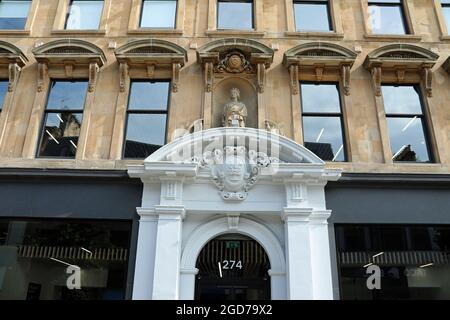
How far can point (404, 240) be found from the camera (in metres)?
8.66

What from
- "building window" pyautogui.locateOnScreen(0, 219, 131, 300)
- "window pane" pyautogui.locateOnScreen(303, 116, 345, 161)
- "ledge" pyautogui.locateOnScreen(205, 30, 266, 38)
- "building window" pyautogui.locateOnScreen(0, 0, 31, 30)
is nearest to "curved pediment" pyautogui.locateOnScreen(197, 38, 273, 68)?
"ledge" pyautogui.locateOnScreen(205, 30, 266, 38)

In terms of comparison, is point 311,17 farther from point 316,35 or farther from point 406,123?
point 406,123

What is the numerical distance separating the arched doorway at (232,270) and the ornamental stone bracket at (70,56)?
502 centimetres

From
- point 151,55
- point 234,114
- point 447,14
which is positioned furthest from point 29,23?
point 447,14

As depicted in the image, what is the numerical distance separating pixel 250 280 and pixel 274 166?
2448mm

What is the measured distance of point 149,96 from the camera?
33.6 ft

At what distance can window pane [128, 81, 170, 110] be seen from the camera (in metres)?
10.1

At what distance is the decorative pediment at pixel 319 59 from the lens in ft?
32.8

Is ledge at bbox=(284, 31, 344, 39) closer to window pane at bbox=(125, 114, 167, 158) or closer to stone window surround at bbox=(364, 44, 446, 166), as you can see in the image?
stone window surround at bbox=(364, 44, 446, 166)

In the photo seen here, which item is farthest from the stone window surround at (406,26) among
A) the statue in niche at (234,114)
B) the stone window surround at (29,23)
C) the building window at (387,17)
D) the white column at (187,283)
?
the stone window surround at (29,23)

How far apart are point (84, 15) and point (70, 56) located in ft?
6.43

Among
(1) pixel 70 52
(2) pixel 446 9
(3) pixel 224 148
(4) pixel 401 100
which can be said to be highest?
(2) pixel 446 9

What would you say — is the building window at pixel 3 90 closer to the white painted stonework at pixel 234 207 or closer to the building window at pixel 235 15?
the white painted stonework at pixel 234 207

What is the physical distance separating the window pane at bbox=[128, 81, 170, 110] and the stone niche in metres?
1.26
